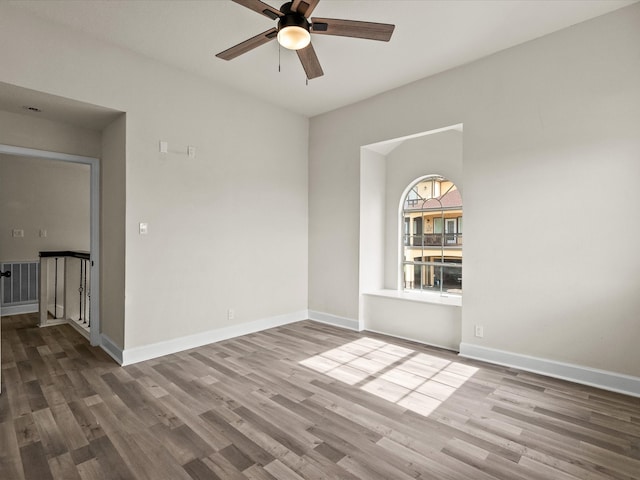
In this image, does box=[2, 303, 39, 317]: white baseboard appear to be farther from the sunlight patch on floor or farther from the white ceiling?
the sunlight patch on floor

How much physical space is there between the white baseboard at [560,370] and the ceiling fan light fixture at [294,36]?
340 cm

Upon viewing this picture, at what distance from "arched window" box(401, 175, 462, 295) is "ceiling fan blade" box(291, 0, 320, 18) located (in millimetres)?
3079

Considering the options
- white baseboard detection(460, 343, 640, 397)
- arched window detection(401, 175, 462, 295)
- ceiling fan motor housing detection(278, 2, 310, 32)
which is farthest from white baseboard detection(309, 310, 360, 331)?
ceiling fan motor housing detection(278, 2, 310, 32)

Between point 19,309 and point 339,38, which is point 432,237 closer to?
point 339,38

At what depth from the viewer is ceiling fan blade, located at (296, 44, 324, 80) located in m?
2.75

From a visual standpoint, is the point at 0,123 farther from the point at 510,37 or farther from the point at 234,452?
the point at 510,37

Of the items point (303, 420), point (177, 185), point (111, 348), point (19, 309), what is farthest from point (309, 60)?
point (19, 309)

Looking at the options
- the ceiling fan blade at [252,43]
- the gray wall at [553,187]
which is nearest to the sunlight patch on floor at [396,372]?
the gray wall at [553,187]

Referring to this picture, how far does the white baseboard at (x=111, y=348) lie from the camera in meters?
3.61

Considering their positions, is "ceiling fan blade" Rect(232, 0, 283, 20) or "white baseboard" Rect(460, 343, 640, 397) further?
"white baseboard" Rect(460, 343, 640, 397)

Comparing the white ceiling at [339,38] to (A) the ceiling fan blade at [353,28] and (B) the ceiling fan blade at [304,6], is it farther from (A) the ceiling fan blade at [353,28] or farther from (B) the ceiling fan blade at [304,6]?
(B) the ceiling fan blade at [304,6]

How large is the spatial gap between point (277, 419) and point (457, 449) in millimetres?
1225

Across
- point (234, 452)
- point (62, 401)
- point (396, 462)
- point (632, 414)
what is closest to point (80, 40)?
point (62, 401)

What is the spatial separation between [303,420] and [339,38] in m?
3.38
